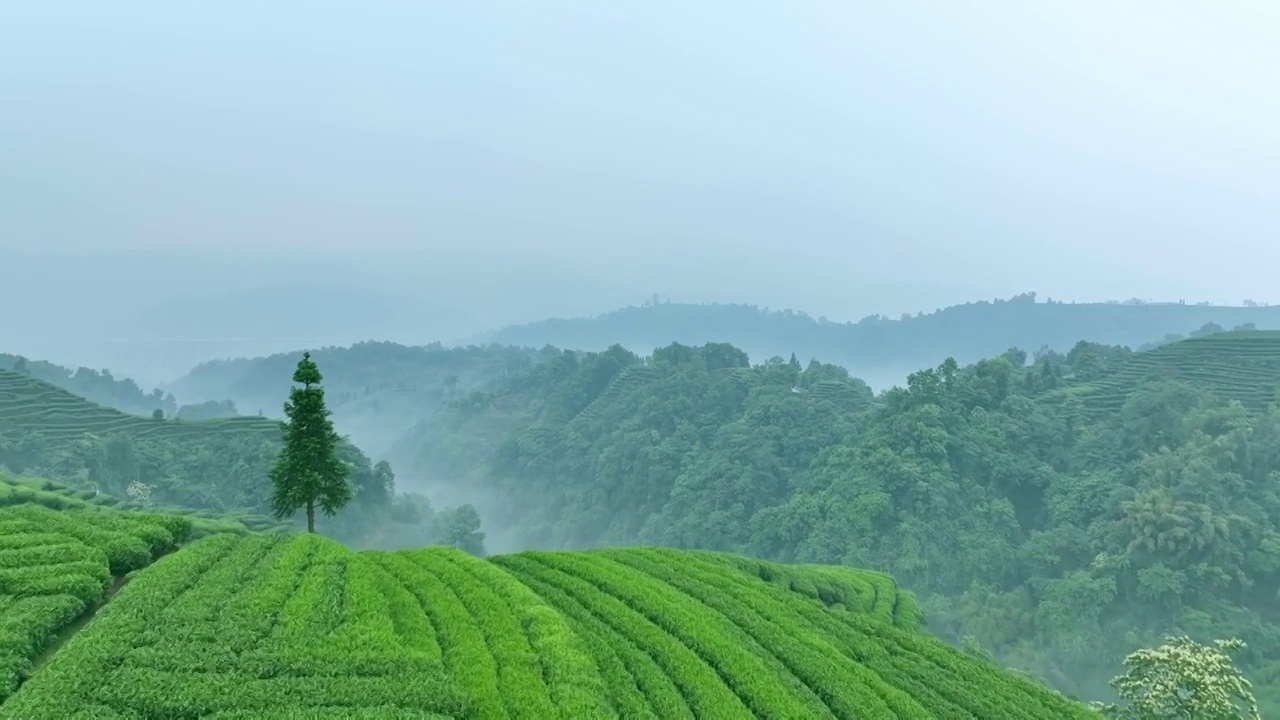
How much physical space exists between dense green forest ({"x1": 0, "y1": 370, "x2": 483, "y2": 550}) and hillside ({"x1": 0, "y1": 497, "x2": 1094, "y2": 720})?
37456 mm

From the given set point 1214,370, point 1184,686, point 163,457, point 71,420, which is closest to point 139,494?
point 163,457

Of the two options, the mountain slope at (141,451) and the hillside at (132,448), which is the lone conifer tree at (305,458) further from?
the hillside at (132,448)

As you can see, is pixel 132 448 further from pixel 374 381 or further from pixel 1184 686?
pixel 374 381

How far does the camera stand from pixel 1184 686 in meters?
14.7

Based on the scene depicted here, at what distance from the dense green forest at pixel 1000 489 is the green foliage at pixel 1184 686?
A: 9.94 metres

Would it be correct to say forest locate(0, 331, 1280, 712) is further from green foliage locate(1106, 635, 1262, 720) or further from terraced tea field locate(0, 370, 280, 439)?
green foliage locate(1106, 635, 1262, 720)

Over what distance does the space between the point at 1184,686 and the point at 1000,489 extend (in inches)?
1481

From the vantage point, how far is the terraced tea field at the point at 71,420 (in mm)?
55656

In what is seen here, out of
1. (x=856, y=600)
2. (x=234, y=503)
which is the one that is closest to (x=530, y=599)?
(x=856, y=600)

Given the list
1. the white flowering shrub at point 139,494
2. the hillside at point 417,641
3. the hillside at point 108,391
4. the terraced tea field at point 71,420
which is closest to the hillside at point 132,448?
the terraced tea field at point 71,420

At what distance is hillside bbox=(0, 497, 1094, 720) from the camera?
8477mm

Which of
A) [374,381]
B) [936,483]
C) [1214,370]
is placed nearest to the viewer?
[936,483]

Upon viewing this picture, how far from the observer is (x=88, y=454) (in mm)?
50062

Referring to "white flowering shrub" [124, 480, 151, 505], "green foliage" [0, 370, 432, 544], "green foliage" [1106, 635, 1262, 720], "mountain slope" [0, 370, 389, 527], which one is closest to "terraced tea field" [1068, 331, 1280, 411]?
"green foliage" [1106, 635, 1262, 720]
